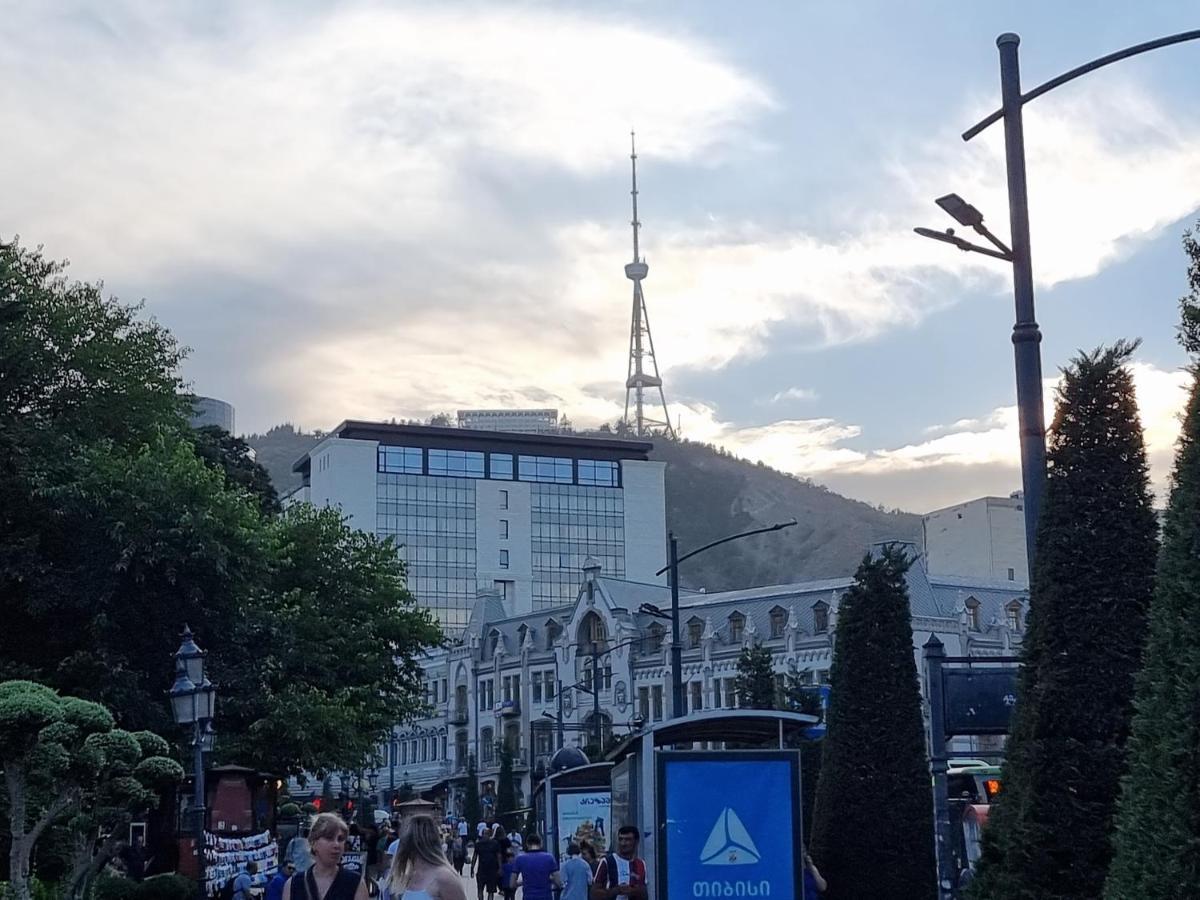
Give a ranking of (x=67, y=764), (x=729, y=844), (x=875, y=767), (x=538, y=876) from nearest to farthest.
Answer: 1. (x=729, y=844)
2. (x=538, y=876)
3. (x=875, y=767)
4. (x=67, y=764)

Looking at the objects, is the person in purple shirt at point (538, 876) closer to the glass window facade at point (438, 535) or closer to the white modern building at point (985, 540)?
the white modern building at point (985, 540)

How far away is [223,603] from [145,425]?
24.0ft

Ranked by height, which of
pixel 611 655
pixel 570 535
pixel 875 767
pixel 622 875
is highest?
pixel 570 535

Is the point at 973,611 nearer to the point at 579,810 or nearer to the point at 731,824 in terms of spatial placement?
the point at 579,810

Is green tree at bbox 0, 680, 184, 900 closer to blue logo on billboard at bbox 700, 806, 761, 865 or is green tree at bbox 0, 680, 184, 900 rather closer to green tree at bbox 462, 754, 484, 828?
blue logo on billboard at bbox 700, 806, 761, 865

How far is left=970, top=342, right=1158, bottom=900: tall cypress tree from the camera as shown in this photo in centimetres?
1127

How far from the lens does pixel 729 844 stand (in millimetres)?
→ 15125

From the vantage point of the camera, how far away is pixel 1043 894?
1120 cm

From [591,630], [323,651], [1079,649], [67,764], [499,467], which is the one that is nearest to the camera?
[1079,649]

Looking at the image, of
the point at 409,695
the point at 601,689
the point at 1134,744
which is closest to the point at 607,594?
the point at 601,689

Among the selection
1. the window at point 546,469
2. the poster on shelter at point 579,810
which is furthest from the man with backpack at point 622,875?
the window at point 546,469

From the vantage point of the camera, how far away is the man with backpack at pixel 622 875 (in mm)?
15688

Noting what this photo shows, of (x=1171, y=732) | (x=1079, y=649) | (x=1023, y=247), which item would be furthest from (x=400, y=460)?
(x=1171, y=732)

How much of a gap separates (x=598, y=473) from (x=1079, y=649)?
123960 millimetres
